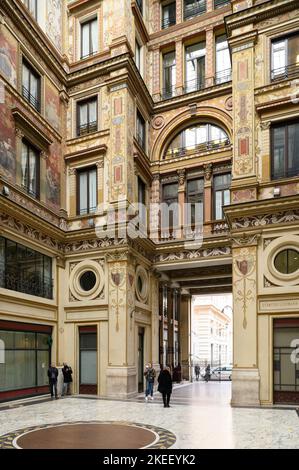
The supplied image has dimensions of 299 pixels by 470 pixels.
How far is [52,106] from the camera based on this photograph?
21.2 metres

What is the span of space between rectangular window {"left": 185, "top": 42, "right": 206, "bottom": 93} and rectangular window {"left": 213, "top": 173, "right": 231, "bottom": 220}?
506cm

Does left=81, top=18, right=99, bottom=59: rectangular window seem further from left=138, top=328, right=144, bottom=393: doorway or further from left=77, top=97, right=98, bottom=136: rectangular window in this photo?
left=138, top=328, right=144, bottom=393: doorway

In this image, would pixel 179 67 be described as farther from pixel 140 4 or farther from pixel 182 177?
pixel 182 177

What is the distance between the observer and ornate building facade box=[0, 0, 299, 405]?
17.1 metres

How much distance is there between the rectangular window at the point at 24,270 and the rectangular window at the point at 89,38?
10.4 meters

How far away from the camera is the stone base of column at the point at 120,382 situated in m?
18.8

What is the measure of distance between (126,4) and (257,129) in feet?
29.9

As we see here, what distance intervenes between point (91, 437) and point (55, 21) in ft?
61.9

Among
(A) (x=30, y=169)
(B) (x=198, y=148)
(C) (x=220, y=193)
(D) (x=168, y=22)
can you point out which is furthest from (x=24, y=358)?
(D) (x=168, y=22)

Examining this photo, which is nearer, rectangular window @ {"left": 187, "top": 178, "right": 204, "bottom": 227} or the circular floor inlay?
the circular floor inlay

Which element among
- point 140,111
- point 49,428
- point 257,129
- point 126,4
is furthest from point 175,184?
point 49,428

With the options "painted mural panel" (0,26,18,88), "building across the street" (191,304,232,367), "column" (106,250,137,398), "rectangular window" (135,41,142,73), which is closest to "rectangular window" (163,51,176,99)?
"rectangular window" (135,41,142,73)

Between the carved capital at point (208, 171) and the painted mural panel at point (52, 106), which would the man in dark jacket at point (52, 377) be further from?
the carved capital at point (208, 171)

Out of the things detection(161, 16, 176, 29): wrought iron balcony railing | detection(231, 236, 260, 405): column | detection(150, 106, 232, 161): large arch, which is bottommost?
detection(231, 236, 260, 405): column
